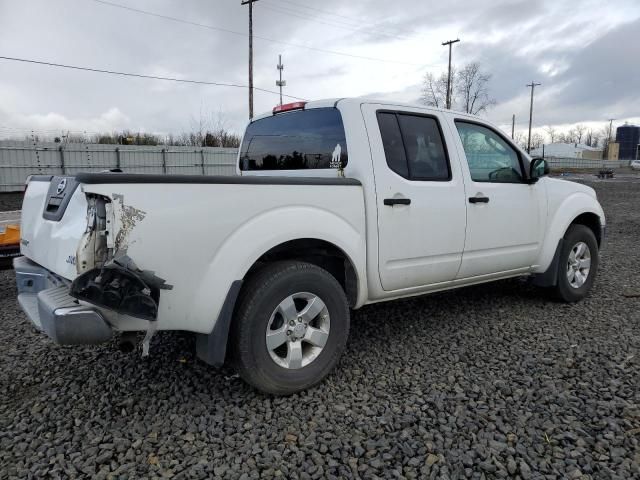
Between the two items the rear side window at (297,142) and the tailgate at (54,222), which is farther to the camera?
the rear side window at (297,142)

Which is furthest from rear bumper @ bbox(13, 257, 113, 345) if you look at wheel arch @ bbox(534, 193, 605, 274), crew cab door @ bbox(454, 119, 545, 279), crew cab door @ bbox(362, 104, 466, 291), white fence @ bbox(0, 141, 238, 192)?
white fence @ bbox(0, 141, 238, 192)

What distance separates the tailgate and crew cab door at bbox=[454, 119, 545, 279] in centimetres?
283

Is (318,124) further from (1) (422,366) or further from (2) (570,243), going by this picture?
(2) (570,243)

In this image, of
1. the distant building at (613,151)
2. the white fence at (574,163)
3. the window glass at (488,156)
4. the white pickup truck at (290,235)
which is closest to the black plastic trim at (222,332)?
the white pickup truck at (290,235)

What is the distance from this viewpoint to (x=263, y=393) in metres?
3.07

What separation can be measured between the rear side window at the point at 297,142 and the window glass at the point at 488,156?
118 cm

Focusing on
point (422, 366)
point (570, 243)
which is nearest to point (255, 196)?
point (422, 366)

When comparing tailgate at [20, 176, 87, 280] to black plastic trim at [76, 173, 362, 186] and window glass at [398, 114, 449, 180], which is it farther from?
window glass at [398, 114, 449, 180]

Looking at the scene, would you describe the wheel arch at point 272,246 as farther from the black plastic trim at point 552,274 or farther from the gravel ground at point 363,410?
the black plastic trim at point 552,274

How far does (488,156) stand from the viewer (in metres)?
4.27

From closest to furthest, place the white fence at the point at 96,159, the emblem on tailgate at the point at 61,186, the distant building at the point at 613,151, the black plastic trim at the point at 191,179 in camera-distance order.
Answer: the black plastic trim at the point at 191,179 → the emblem on tailgate at the point at 61,186 → the white fence at the point at 96,159 → the distant building at the point at 613,151

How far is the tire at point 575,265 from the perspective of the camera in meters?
4.85

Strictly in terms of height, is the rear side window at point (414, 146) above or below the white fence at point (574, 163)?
below

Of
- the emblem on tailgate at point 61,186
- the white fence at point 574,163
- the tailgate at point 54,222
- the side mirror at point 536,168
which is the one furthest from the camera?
the white fence at point 574,163
